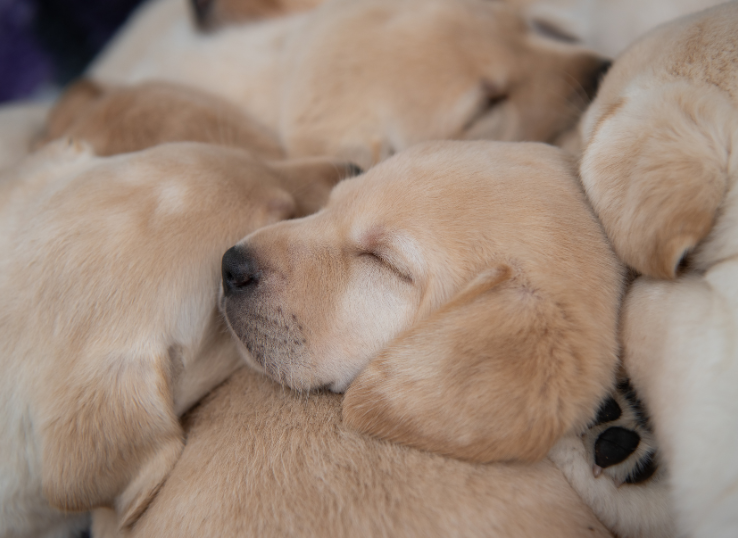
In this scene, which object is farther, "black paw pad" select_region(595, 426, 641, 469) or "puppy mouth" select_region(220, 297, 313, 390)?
"puppy mouth" select_region(220, 297, 313, 390)

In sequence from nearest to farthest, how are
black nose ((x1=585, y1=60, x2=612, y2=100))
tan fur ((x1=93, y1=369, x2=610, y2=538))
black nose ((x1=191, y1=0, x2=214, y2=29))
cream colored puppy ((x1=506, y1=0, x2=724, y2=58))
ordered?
tan fur ((x1=93, y1=369, x2=610, y2=538)) < cream colored puppy ((x1=506, y1=0, x2=724, y2=58)) < black nose ((x1=585, y1=60, x2=612, y2=100)) < black nose ((x1=191, y1=0, x2=214, y2=29))

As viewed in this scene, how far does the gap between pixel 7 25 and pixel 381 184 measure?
2.54 m

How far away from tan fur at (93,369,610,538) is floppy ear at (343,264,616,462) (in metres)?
0.10

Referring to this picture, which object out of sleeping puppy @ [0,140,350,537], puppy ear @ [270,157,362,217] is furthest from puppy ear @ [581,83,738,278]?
sleeping puppy @ [0,140,350,537]

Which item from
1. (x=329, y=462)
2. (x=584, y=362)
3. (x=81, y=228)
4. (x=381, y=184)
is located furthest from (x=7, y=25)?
(x=584, y=362)

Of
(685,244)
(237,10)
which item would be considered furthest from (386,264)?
(237,10)

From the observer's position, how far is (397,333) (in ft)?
4.48

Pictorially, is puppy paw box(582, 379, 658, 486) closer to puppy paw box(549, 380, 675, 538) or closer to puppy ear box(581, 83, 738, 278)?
puppy paw box(549, 380, 675, 538)

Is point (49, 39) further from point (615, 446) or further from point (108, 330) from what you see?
point (615, 446)

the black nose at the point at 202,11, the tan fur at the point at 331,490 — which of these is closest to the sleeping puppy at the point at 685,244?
the tan fur at the point at 331,490

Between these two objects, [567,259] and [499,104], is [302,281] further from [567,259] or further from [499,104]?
[499,104]

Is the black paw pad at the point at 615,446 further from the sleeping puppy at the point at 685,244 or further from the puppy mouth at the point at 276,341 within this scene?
the puppy mouth at the point at 276,341

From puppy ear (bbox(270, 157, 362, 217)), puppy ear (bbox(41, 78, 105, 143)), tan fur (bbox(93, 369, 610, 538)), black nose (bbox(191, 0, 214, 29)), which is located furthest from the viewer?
black nose (bbox(191, 0, 214, 29))

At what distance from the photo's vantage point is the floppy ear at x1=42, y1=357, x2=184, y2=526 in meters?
1.28
